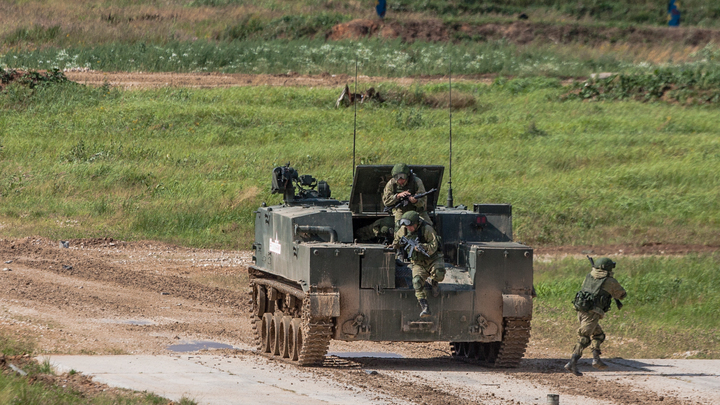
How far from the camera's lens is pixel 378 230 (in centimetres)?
1311

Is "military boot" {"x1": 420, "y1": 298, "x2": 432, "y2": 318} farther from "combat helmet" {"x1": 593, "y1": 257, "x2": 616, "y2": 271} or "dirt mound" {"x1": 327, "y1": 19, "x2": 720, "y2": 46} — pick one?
"dirt mound" {"x1": 327, "y1": 19, "x2": 720, "y2": 46}

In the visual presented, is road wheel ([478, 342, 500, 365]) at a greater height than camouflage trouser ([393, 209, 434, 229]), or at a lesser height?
lesser

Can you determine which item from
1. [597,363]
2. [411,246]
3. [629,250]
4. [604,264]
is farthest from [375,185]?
[629,250]

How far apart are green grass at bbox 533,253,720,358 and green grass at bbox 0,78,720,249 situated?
332 centimetres

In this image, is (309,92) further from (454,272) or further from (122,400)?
(122,400)

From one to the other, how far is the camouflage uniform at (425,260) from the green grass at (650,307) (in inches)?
150

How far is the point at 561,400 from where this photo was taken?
1033cm

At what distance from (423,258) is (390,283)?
1.60 feet

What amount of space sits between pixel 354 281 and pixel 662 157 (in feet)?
55.8

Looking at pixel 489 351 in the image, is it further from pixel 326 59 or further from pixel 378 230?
pixel 326 59

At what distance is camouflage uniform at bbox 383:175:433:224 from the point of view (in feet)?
40.8

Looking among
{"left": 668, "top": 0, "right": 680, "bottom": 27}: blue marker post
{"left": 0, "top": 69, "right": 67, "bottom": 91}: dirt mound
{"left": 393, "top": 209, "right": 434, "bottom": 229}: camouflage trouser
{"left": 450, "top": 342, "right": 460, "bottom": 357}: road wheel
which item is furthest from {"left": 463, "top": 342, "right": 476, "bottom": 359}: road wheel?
{"left": 668, "top": 0, "right": 680, "bottom": 27}: blue marker post

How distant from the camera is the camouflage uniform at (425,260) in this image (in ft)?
38.9

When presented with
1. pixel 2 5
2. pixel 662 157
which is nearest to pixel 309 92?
pixel 662 157
